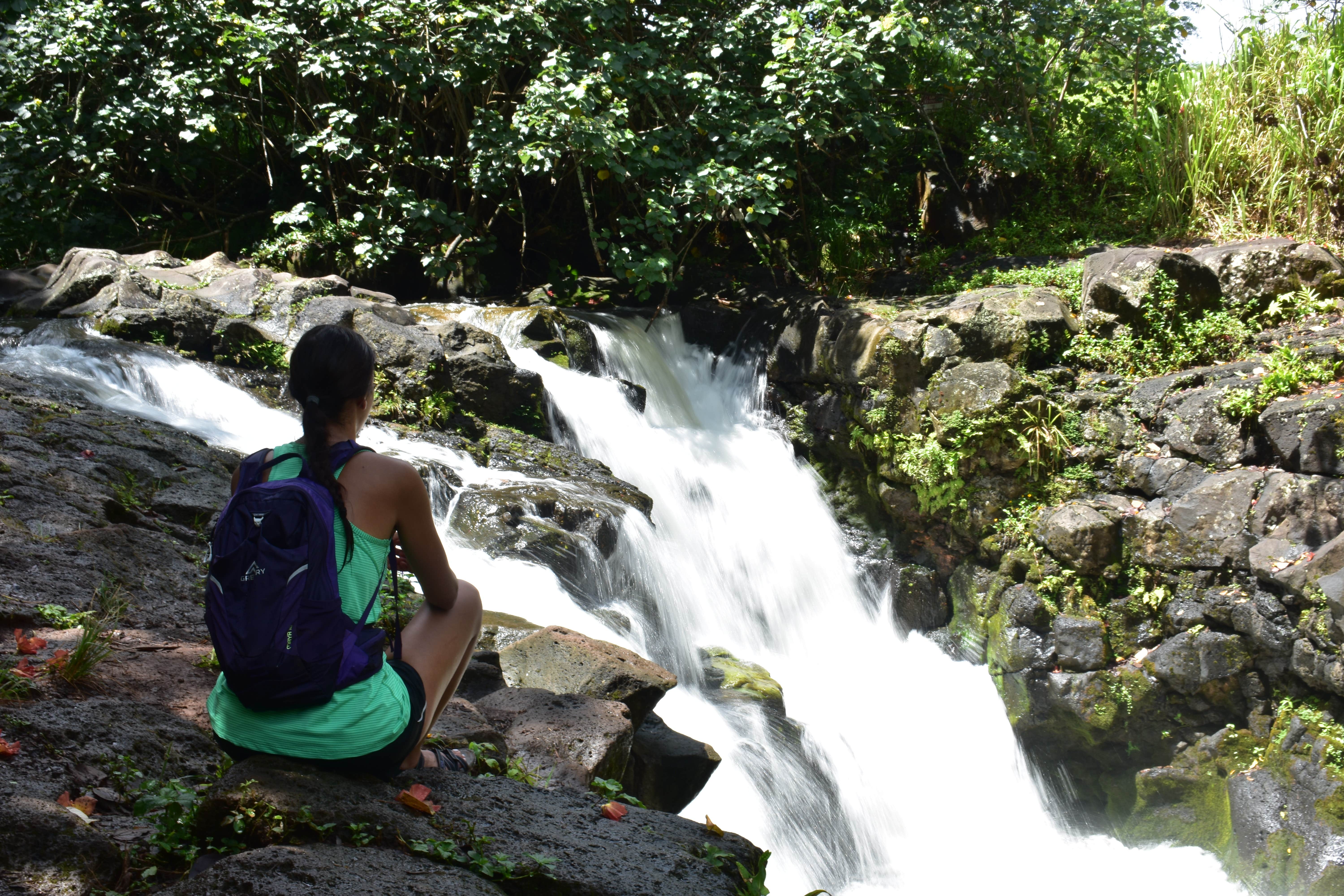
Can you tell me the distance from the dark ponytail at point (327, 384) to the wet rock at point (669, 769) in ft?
7.37

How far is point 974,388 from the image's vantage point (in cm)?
823

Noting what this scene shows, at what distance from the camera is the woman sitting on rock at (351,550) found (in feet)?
7.27

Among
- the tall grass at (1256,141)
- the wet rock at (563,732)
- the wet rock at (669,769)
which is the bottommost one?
the wet rock at (669,769)

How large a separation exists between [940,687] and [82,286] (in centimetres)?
846

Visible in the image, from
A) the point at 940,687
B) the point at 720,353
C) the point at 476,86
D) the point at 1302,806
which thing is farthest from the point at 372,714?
the point at 476,86

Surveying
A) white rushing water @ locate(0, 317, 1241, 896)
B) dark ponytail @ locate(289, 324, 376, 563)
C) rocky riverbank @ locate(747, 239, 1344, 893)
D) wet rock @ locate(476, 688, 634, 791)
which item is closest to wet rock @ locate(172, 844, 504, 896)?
dark ponytail @ locate(289, 324, 376, 563)

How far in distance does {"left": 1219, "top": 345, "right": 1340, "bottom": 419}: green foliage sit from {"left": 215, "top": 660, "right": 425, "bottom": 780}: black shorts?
22.0ft

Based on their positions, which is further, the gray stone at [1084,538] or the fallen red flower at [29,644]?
the gray stone at [1084,538]

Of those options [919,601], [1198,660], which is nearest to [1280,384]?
[1198,660]

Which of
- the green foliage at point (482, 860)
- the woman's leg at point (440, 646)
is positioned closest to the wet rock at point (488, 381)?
the woman's leg at point (440, 646)

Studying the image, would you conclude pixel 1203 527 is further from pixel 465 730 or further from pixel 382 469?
Result: pixel 382 469

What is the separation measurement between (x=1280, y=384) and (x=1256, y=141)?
4184mm

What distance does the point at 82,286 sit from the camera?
27.7 ft

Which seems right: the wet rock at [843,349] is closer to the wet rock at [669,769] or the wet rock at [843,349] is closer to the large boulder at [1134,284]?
the large boulder at [1134,284]
